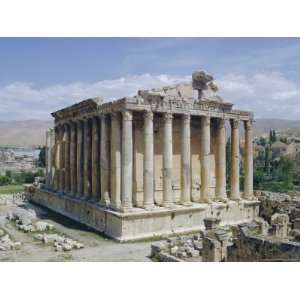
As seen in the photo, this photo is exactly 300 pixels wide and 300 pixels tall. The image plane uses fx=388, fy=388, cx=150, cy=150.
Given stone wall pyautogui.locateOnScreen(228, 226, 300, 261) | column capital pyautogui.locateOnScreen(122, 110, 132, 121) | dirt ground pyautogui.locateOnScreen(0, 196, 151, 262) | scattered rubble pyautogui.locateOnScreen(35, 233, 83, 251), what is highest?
column capital pyautogui.locateOnScreen(122, 110, 132, 121)

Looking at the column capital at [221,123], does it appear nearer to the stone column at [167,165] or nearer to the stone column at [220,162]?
the stone column at [220,162]

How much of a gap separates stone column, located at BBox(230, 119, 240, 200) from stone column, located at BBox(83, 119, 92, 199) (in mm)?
10417

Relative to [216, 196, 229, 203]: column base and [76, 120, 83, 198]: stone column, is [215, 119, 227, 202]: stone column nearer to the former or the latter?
Answer: [216, 196, 229, 203]: column base

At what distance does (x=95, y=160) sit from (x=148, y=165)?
574 centimetres

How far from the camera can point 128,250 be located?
19.3m

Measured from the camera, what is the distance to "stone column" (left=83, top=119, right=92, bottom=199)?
28.3 metres

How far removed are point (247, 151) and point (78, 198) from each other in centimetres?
1316

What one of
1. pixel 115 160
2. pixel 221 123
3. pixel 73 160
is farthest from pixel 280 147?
pixel 115 160

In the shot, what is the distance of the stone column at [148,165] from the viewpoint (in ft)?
74.6

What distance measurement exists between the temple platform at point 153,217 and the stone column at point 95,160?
3.29ft

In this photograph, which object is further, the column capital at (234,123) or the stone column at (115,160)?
the column capital at (234,123)

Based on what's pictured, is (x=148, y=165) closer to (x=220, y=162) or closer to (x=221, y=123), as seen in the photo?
(x=220, y=162)

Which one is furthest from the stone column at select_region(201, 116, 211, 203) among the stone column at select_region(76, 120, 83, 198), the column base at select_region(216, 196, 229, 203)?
the stone column at select_region(76, 120, 83, 198)

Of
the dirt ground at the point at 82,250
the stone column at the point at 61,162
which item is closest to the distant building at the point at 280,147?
the stone column at the point at 61,162
